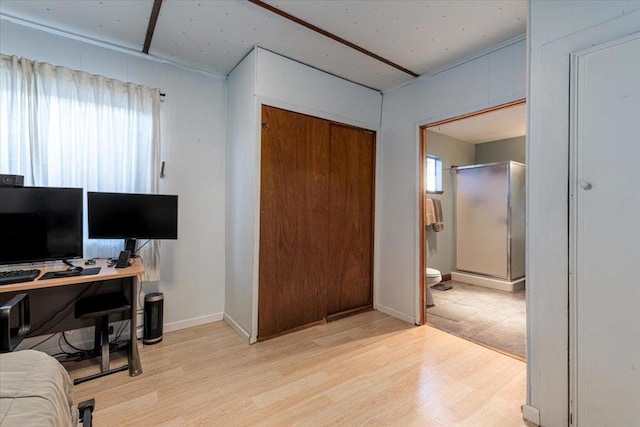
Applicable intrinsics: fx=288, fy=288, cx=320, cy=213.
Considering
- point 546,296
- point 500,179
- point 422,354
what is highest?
point 500,179

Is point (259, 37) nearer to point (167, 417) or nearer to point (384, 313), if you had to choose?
point (167, 417)

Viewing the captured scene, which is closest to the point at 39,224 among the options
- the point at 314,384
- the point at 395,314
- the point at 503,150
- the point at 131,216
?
the point at 131,216

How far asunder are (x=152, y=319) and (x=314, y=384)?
152 cm

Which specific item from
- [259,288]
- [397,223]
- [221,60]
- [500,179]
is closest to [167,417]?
[259,288]

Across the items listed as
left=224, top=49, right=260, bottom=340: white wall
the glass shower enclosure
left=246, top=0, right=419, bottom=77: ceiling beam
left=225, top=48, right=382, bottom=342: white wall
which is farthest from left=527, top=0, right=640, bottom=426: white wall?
the glass shower enclosure

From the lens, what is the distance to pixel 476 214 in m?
4.69

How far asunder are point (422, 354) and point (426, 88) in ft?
8.17

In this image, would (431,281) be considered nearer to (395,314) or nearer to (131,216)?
(395,314)

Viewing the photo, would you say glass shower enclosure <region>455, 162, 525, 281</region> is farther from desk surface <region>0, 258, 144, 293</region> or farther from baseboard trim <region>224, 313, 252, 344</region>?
desk surface <region>0, 258, 144, 293</region>

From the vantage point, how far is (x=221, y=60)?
8.87 ft

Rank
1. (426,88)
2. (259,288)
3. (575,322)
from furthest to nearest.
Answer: (426,88) → (259,288) → (575,322)

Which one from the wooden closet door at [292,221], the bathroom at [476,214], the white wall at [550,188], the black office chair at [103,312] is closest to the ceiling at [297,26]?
the white wall at [550,188]

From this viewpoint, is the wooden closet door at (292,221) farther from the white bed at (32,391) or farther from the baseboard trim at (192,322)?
the white bed at (32,391)

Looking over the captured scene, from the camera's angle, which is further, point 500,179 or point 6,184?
point 500,179
